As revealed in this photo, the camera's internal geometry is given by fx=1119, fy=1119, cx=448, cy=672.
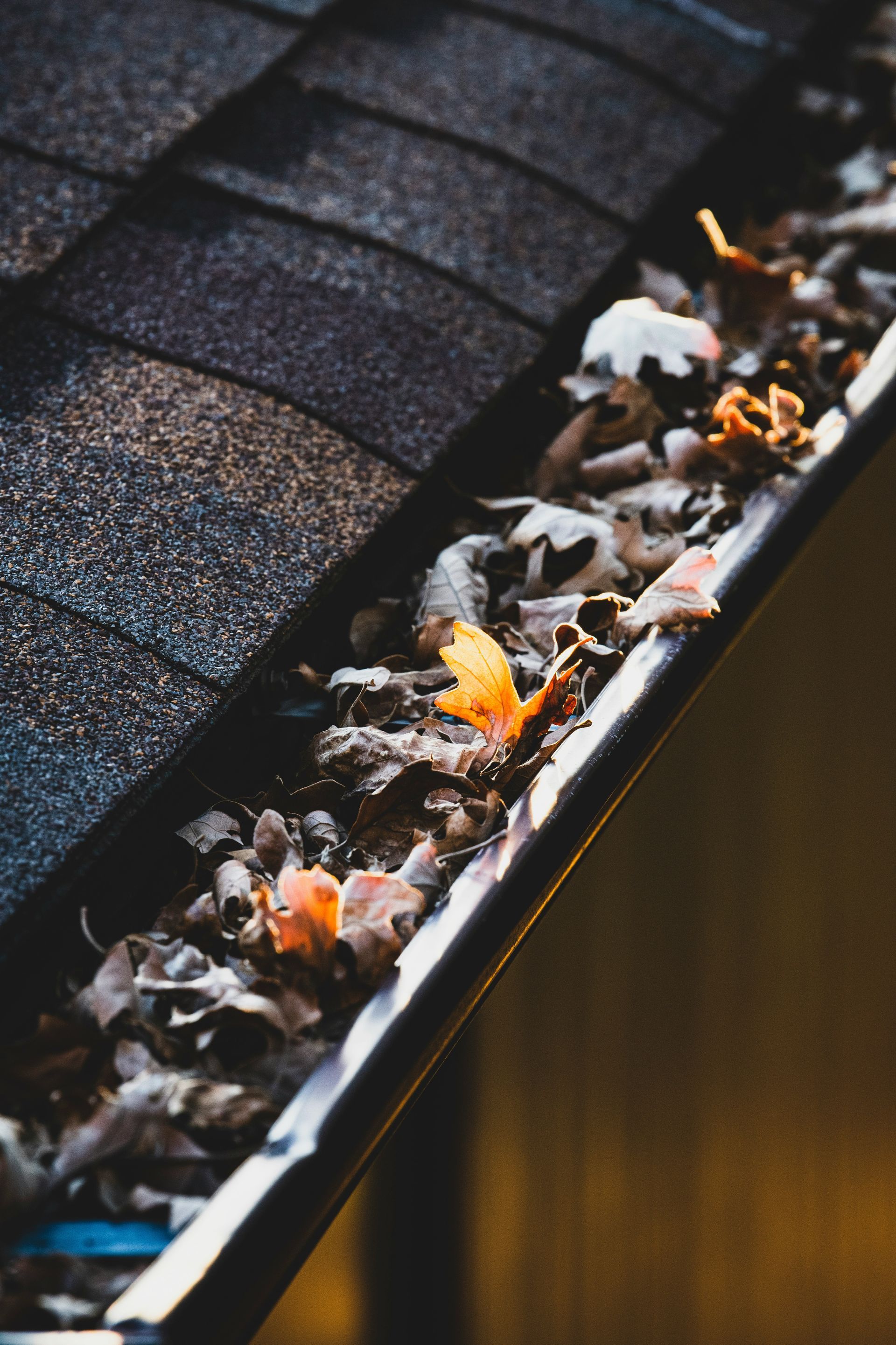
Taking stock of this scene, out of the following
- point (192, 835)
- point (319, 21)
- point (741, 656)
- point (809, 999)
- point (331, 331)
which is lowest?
point (809, 999)

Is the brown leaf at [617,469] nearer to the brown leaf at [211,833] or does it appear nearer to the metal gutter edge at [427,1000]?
the metal gutter edge at [427,1000]

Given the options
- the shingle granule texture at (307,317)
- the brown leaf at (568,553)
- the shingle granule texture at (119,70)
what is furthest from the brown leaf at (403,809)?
the shingle granule texture at (119,70)

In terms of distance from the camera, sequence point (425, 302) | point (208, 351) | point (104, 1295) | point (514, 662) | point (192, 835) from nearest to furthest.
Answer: point (104, 1295)
point (192, 835)
point (514, 662)
point (208, 351)
point (425, 302)

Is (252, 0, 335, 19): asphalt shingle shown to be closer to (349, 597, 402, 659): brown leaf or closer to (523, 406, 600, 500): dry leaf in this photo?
(523, 406, 600, 500): dry leaf

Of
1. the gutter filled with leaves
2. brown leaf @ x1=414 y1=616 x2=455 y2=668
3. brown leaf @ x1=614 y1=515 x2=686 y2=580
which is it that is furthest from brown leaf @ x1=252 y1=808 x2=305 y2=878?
brown leaf @ x1=614 y1=515 x2=686 y2=580

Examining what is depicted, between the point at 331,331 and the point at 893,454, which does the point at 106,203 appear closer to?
the point at 331,331

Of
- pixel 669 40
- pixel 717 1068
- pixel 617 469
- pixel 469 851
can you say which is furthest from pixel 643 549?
pixel 717 1068

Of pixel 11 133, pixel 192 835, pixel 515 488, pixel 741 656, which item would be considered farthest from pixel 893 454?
pixel 192 835

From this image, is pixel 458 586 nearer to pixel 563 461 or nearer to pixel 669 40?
pixel 563 461
